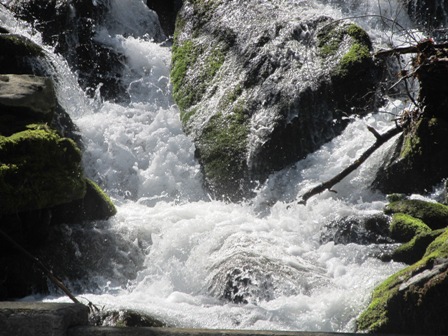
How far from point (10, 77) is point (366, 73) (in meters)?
5.42

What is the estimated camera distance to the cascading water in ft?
23.9

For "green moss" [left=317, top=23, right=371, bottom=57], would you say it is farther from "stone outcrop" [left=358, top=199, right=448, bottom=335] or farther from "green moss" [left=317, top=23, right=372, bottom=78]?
"stone outcrop" [left=358, top=199, right=448, bottom=335]

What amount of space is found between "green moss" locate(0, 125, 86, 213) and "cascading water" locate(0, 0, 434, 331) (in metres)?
0.69

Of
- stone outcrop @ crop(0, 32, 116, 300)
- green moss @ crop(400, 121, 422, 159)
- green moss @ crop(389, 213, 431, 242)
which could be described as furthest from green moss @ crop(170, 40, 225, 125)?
green moss @ crop(389, 213, 431, 242)

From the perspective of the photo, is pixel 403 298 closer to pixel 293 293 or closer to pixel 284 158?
pixel 293 293

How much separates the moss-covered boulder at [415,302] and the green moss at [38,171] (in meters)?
4.24

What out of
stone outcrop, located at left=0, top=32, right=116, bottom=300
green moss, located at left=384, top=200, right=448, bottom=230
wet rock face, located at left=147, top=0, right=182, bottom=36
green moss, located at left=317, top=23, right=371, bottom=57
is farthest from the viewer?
wet rock face, located at left=147, top=0, right=182, bottom=36

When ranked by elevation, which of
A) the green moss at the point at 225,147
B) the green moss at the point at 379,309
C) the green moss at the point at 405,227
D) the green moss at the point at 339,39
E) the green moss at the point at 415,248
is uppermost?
the green moss at the point at 339,39

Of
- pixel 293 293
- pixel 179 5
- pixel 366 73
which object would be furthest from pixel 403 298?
pixel 179 5

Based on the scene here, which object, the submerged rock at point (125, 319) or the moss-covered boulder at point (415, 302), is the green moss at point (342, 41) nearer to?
the moss-covered boulder at point (415, 302)

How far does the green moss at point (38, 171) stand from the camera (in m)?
8.30

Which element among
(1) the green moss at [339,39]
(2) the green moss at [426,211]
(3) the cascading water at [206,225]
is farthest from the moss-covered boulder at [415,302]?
(1) the green moss at [339,39]

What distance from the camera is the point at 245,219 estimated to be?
9828 millimetres

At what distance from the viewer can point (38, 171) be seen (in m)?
8.66
